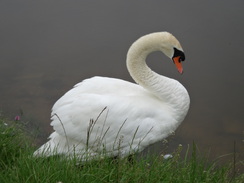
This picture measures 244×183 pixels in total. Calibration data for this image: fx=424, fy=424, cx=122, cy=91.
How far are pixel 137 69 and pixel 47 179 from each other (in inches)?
96.9

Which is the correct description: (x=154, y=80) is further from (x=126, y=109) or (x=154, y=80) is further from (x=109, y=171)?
(x=109, y=171)

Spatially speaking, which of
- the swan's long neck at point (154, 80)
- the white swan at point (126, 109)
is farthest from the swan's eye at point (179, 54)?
the swan's long neck at point (154, 80)

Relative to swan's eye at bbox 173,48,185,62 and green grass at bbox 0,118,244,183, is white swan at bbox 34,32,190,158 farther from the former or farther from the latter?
green grass at bbox 0,118,244,183

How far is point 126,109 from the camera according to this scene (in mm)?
4465

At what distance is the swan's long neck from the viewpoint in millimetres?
4797

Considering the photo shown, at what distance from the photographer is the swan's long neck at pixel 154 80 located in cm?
480

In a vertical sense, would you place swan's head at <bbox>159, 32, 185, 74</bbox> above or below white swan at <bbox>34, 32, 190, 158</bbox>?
above

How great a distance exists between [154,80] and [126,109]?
0.67 meters

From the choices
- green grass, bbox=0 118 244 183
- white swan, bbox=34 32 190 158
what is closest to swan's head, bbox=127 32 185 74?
white swan, bbox=34 32 190 158

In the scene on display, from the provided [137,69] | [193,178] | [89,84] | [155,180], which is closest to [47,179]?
[155,180]

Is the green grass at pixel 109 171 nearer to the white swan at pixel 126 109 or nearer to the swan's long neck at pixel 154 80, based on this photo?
the white swan at pixel 126 109

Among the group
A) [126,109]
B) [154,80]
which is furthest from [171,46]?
[126,109]

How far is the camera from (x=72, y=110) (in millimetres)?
4484

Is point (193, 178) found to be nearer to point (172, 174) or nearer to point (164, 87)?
point (172, 174)
